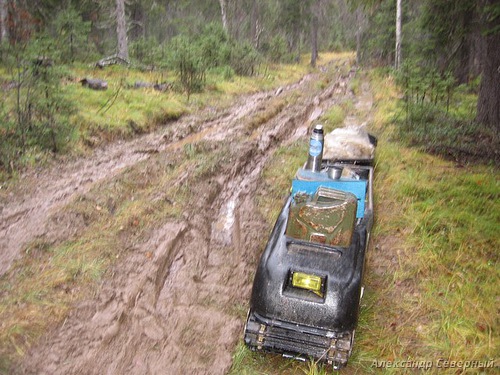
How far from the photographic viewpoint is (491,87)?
882cm

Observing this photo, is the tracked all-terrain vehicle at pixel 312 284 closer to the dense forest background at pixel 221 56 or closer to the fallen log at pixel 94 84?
the dense forest background at pixel 221 56

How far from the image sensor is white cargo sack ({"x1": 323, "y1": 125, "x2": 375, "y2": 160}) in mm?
7049

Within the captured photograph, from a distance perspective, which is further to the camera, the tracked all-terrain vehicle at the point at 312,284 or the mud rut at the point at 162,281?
the mud rut at the point at 162,281

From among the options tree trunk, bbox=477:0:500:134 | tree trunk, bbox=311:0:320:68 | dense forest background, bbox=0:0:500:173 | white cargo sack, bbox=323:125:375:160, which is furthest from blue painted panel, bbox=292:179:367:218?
tree trunk, bbox=311:0:320:68

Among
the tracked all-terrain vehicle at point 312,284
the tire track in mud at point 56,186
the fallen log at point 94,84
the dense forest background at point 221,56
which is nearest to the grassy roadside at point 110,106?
the dense forest background at point 221,56

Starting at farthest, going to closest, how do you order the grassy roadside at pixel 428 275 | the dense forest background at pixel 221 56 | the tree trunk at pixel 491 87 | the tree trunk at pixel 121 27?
the tree trunk at pixel 121 27
the tree trunk at pixel 491 87
the dense forest background at pixel 221 56
the grassy roadside at pixel 428 275

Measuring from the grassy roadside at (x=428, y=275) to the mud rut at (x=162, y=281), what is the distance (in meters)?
0.52

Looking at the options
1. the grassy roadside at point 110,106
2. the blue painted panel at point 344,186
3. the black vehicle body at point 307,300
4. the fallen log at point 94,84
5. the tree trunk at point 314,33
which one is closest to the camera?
the black vehicle body at point 307,300

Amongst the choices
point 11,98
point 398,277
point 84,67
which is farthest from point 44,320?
point 84,67

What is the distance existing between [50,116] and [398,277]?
25.1ft

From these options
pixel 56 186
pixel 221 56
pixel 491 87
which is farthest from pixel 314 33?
pixel 56 186

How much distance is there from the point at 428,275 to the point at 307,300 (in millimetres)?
2014

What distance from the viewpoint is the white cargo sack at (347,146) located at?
7.05 m

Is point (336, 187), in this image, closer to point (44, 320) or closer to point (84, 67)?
point (44, 320)
